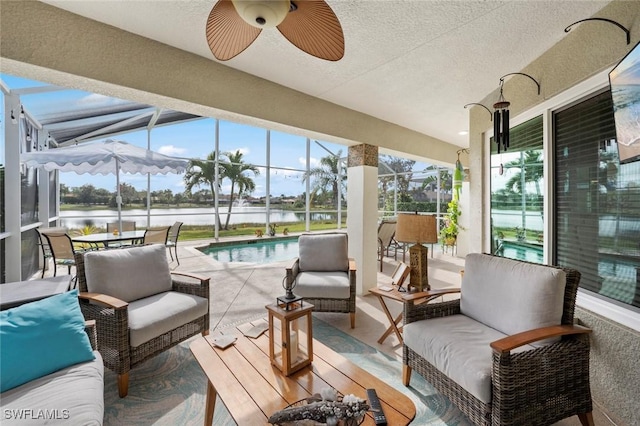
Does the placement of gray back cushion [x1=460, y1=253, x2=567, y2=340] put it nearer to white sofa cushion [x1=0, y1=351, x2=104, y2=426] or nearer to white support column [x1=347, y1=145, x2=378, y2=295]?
white support column [x1=347, y1=145, x2=378, y2=295]

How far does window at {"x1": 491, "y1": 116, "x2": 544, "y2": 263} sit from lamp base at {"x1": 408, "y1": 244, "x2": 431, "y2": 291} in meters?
1.11

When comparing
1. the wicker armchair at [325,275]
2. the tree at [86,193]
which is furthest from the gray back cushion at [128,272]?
the tree at [86,193]

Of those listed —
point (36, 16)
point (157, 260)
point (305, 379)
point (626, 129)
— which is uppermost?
point (36, 16)

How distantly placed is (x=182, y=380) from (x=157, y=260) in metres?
1.08

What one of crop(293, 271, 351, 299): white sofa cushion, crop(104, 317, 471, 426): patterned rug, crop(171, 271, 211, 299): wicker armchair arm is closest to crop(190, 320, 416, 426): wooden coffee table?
crop(104, 317, 471, 426): patterned rug

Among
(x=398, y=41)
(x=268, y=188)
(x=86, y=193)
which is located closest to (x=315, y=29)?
(x=398, y=41)

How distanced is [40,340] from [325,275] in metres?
2.35

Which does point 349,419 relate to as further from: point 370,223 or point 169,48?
point 370,223

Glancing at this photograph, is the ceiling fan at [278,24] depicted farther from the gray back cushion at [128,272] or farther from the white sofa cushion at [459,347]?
the gray back cushion at [128,272]

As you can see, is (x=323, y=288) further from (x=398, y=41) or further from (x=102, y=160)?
(x=102, y=160)

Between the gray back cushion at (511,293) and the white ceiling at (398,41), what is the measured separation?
68.1 inches

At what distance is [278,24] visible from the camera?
128 cm

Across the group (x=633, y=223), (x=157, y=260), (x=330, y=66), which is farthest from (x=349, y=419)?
(x=330, y=66)

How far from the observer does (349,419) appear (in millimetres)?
1054
